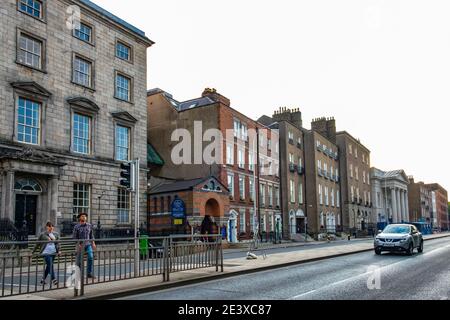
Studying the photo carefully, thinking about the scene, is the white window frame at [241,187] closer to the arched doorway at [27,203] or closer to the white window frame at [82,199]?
the white window frame at [82,199]

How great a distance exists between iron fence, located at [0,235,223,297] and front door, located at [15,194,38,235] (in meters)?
11.4

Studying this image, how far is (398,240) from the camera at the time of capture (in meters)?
21.2

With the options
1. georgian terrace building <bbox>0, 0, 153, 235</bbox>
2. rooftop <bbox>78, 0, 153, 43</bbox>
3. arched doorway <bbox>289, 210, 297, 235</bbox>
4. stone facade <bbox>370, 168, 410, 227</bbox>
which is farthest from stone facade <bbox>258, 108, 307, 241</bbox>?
stone facade <bbox>370, 168, 410, 227</bbox>

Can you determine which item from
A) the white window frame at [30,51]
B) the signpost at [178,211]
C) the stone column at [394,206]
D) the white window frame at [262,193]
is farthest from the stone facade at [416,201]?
the white window frame at [30,51]

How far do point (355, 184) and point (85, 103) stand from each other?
56.0 m

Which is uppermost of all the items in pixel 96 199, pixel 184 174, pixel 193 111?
pixel 193 111

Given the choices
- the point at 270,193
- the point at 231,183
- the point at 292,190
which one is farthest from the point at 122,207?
the point at 292,190

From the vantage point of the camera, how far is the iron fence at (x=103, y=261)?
29.9ft

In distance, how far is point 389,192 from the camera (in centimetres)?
9406
